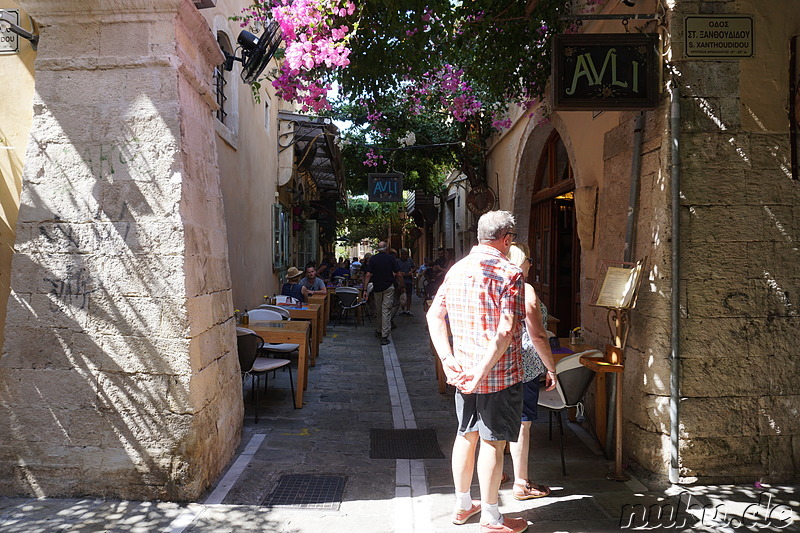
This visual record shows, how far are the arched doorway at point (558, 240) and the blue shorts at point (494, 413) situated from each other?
14.8 feet

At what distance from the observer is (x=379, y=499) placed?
3.77 m

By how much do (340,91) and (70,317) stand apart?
10.4 feet

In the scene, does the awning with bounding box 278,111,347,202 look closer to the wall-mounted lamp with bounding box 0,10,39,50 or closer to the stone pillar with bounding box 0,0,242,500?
the wall-mounted lamp with bounding box 0,10,39,50

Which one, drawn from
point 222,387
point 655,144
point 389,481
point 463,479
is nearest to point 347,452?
point 389,481

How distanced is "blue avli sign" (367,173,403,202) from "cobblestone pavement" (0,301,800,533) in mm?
8878

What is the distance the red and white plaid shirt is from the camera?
10.4 feet

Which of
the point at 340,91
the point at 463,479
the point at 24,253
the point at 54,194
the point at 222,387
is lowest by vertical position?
the point at 463,479

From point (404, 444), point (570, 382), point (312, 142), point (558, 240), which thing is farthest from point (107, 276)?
point (312, 142)

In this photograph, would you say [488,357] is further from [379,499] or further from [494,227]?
[379,499]

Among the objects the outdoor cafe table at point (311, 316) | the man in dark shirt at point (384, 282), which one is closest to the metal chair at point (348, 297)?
the man in dark shirt at point (384, 282)

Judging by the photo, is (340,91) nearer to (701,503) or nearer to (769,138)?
(769,138)

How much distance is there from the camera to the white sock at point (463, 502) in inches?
133

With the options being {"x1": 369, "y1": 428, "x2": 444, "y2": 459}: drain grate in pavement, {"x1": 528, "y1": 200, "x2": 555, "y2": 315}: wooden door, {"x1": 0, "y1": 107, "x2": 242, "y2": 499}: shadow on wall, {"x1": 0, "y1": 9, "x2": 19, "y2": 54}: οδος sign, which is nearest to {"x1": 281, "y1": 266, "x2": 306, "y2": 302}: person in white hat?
{"x1": 528, "y1": 200, "x2": 555, "y2": 315}: wooden door

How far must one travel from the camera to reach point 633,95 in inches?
160
